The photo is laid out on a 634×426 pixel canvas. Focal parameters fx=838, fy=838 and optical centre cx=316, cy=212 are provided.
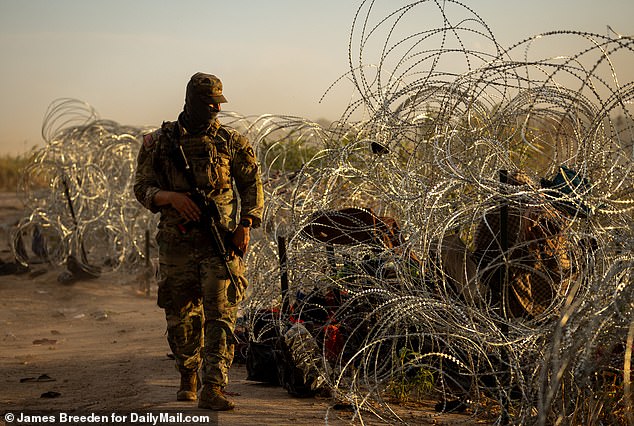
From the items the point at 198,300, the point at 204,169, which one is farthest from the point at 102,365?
the point at 204,169

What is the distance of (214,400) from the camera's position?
14.8 ft

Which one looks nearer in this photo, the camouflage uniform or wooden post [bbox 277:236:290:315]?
the camouflage uniform

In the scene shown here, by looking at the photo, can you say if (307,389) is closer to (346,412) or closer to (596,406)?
(346,412)

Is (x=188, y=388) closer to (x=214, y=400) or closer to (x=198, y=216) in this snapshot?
(x=214, y=400)

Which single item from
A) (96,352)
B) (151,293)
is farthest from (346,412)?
(151,293)

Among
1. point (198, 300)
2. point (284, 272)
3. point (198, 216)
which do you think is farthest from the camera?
point (284, 272)

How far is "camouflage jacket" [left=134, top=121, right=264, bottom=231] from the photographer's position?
187 inches

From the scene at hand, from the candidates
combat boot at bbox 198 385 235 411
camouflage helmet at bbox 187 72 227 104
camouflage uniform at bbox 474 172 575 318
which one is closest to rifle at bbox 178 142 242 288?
camouflage helmet at bbox 187 72 227 104

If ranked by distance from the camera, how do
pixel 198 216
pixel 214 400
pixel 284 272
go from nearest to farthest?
pixel 214 400 < pixel 198 216 < pixel 284 272

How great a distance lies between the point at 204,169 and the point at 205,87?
46 cm

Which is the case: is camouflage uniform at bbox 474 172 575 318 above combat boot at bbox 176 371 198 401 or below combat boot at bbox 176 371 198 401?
above

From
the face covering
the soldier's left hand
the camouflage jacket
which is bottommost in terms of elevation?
the soldier's left hand

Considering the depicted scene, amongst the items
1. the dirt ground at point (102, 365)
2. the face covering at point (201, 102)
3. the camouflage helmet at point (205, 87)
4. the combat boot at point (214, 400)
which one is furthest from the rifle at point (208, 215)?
the dirt ground at point (102, 365)

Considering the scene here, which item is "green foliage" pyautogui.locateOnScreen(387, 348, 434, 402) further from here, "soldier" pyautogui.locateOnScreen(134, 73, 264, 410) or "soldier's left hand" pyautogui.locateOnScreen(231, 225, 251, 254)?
"soldier's left hand" pyautogui.locateOnScreen(231, 225, 251, 254)
